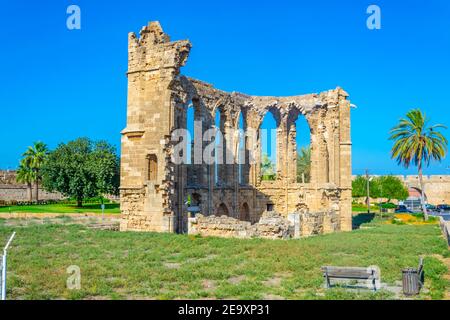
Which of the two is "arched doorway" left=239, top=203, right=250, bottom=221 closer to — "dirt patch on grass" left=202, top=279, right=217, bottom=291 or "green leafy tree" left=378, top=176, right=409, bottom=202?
"dirt patch on grass" left=202, top=279, right=217, bottom=291

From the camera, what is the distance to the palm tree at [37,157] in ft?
185

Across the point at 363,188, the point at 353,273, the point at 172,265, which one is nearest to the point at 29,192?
the point at 363,188

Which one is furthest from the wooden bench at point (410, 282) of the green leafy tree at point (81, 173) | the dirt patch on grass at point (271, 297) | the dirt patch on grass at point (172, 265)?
the green leafy tree at point (81, 173)

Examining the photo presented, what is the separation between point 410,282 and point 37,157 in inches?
2163

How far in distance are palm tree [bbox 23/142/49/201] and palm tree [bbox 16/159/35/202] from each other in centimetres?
43

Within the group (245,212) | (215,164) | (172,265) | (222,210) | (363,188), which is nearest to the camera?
(172,265)

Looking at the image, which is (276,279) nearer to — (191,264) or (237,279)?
(237,279)

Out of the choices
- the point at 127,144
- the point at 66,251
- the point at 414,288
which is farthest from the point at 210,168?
the point at 414,288

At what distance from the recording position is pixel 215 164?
29500 millimetres

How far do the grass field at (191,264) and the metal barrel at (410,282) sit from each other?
11.3 inches

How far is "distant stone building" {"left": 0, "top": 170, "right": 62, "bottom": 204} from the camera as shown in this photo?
55.7 metres

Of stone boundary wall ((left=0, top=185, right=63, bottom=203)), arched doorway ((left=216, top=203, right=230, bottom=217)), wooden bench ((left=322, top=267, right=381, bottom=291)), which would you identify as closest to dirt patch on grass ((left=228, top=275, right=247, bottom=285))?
wooden bench ((left=322, top=267, right=381, bottom=291))
